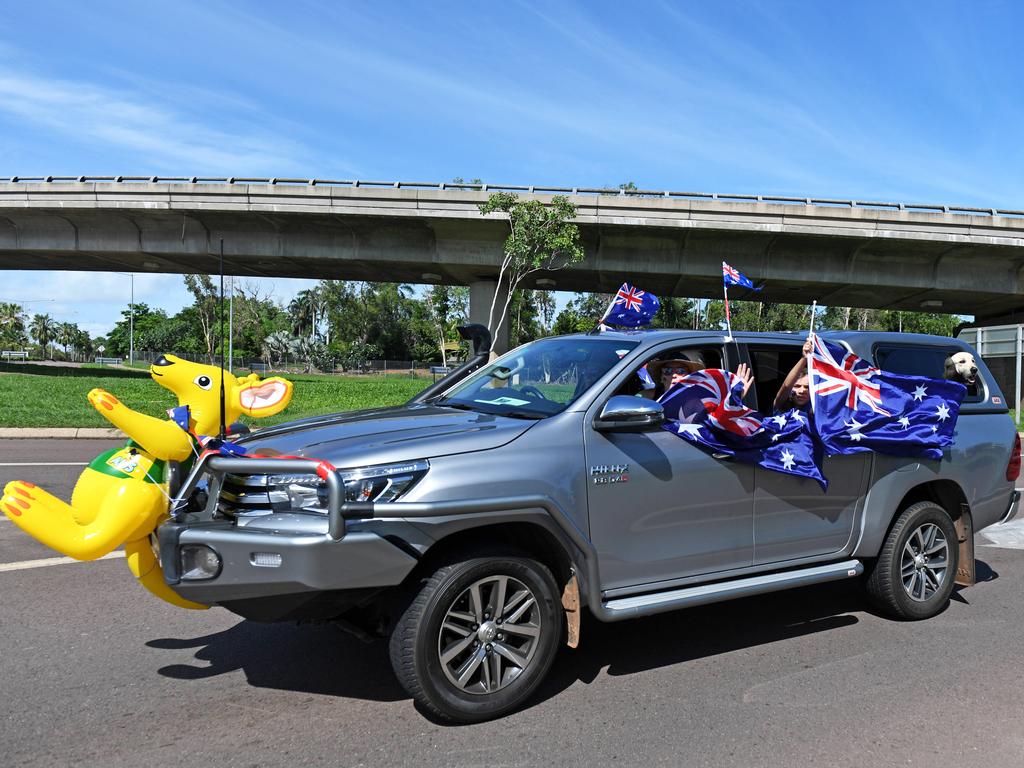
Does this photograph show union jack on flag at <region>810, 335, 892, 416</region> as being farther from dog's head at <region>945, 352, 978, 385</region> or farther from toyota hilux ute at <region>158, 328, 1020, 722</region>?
dog's head at <region>945, 352, 978, 385</region>

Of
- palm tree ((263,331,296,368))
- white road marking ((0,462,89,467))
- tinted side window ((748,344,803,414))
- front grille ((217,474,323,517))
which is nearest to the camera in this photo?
front grille ((217,474,323,517))

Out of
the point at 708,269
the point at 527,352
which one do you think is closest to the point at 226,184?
the point at 708,269

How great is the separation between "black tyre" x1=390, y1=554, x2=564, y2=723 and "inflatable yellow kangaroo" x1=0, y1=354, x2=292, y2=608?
44.9 inches

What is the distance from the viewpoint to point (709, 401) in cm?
441

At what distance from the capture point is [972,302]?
36750mm

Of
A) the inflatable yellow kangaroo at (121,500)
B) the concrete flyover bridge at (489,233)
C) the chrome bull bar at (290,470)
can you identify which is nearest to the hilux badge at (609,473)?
the chrome bull bar at (290,470)

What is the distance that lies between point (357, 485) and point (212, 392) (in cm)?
156

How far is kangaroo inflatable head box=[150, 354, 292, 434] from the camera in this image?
4.60 metres

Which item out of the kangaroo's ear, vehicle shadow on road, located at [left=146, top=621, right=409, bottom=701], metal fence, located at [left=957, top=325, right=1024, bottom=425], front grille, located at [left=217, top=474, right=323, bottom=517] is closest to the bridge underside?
metal fence, located at [left=957, top=325, right=1024, bottom=425]

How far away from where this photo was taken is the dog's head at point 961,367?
228 inches

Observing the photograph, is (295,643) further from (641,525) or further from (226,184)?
(226,184)

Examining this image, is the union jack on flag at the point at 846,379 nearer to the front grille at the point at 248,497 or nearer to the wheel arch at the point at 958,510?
the wheel arch at the point at 958,510

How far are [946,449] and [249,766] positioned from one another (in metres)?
4.58

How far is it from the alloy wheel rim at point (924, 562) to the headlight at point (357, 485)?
351 centimetres
